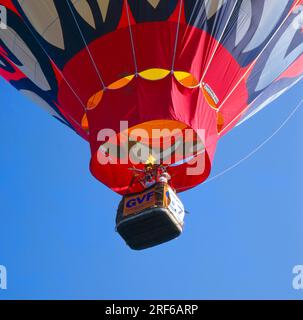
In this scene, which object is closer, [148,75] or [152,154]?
[148,75]

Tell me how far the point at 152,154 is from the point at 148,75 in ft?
2.80

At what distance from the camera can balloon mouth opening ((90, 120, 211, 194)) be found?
831 cm

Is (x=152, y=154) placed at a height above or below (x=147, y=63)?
below

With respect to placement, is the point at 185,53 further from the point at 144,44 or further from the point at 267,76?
the point at 267,76

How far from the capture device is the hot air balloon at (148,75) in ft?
26.3

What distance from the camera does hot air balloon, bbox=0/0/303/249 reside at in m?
8.02

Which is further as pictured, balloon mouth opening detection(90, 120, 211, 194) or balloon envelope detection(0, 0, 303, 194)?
balloon mouth opening detection(90, 120, 211, 194)

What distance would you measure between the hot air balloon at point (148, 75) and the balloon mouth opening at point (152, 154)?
0.01m

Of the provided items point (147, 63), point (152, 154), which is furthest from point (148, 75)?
point (152, 154)

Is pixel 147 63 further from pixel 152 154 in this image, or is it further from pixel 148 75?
pixel 152 154

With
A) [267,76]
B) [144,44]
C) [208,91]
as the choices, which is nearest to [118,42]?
[144,44]

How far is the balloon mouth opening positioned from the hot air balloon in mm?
11

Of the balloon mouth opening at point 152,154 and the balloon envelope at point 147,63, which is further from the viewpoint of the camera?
the balloon mouth opening at point 152,154

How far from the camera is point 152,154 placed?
8.66 meters
